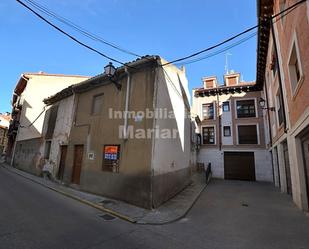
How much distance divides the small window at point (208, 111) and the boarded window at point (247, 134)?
3.17 meters

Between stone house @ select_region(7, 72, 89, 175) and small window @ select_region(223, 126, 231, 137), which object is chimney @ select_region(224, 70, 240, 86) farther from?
stone house @ select_region(7, 72, 89, 175)

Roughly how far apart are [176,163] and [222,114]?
1163cm

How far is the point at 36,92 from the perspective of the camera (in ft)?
55.5

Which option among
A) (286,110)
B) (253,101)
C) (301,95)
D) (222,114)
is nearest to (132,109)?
(301,95)

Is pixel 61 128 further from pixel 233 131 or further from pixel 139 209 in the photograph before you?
pixel 233 131

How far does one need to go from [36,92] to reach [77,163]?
11631 mm

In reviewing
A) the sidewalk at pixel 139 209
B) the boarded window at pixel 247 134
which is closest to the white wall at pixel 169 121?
the sidewalk at pixel 139 209

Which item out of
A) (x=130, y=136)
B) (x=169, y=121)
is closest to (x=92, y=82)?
(x=130, y=136)

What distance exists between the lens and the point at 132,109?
7719mm

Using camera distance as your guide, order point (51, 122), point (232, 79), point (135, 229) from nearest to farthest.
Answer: point (135, 229), point (51, 122), point (232, 79)

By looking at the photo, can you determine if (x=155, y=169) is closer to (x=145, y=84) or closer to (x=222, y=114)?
(x=145, y=84)

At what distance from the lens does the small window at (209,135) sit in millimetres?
18589

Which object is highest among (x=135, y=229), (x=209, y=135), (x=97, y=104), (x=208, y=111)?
(x=208, y=111)

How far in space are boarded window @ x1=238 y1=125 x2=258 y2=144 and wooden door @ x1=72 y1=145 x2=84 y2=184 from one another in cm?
1468
